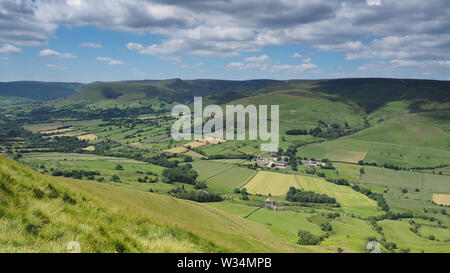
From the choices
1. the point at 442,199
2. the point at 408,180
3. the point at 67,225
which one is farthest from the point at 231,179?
the point at 67,225

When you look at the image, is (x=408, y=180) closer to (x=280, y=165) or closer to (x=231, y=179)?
(x=280, y=165)

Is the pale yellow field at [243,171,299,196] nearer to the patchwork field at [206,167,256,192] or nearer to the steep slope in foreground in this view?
the patchwork field at [206,167,256,192]

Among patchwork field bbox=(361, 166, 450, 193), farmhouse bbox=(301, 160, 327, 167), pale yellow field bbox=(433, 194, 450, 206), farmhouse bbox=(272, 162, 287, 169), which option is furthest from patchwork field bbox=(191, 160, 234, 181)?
pale yellow field bbox=(433, 194, 450, 206)

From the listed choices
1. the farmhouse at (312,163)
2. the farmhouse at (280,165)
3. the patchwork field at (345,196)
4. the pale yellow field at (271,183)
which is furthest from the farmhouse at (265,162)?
the patchwork field at (345,196)

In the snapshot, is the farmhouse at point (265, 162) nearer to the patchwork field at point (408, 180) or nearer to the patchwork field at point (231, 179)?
the patchwork field at point (231, 179)

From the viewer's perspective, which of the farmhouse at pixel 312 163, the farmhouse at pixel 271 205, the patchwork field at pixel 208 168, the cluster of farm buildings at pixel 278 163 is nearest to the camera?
the farmhouse at pixel 271 205
